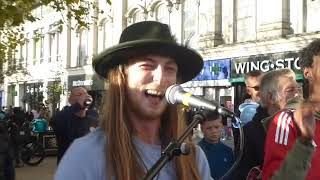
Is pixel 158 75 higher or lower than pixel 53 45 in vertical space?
lower

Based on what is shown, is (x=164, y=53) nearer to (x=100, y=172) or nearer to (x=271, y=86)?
(x=100, y=172)

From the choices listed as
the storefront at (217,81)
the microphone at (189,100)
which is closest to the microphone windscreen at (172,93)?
the microphone at (189,100)

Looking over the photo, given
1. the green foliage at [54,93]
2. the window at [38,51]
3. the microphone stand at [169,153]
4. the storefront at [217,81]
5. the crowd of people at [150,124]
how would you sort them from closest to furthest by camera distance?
the microphone stand at [169,153], the crowd of people at [150,124], the storefront at [217,81], the green foliage at [54,93], the window at [38,51]

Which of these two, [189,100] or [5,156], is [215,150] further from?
[5,156]

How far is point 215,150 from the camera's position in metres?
4.79

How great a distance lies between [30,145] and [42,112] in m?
10.6

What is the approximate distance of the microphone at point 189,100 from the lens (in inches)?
82.7

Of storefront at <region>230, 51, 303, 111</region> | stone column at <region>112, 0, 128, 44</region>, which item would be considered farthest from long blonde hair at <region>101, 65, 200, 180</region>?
stone column at <region>112, 0, 128, 44</region>

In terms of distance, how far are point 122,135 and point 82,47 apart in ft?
113

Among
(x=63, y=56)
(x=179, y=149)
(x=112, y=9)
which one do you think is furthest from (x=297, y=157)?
(x=63, y=56)

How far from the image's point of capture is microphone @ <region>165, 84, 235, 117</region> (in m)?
A: 2.10

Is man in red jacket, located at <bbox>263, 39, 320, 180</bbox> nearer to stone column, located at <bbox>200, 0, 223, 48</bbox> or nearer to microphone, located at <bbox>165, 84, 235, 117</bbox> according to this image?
microphone, located at <bbox>165, 84, 235, 117</bbox>

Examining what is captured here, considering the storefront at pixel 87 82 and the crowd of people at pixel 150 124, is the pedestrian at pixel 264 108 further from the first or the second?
the storefront at pixel 87 82

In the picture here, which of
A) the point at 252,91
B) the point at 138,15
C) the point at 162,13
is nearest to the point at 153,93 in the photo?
the point at 252,91
